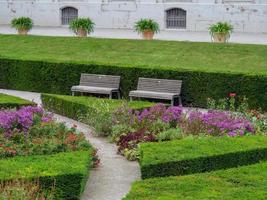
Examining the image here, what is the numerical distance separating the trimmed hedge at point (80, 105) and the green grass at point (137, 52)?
9.45 ft

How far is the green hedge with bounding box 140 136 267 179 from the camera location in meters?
10.4

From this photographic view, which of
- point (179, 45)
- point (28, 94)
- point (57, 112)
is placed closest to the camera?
point (57, 112)

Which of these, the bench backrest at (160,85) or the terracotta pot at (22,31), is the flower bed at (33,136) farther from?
the terracotta pot at (22,31)

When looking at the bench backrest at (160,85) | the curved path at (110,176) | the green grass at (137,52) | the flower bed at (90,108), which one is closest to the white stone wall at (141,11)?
the green grass at (137,52)

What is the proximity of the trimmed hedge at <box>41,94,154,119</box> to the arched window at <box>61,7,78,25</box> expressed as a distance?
658 inches

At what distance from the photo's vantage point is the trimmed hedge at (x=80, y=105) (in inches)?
593

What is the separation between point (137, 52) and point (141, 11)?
855cm

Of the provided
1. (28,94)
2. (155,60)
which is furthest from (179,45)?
(28,94)

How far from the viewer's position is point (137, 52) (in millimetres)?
23422

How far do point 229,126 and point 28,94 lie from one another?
27.9ft

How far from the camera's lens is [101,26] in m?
32.5

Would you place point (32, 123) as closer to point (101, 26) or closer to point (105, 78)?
point (105, 78)

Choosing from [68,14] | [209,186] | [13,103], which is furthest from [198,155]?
[68,14]

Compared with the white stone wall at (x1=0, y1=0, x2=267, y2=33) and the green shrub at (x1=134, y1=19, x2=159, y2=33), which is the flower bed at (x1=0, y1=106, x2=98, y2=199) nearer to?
the green shrub at (x1=134, y1=19, x2=159, y2=33)
